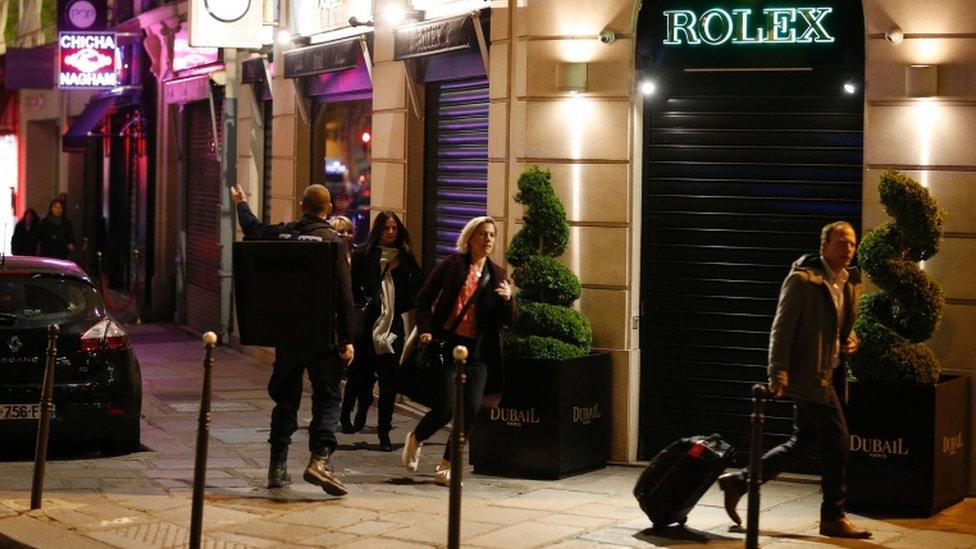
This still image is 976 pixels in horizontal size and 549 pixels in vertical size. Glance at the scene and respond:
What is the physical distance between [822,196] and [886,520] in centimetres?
246

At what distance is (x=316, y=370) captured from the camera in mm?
10688

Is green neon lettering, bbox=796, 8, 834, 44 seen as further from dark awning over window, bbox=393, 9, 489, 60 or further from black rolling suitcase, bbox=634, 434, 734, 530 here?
black rolling suitcase, bbox=634, 434, 734, 530

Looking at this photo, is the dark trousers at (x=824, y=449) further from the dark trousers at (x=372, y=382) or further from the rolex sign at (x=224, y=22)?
the rolex sign at (x=224, y=22)

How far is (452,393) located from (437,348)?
320 mm

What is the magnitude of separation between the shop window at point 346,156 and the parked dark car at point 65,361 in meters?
4.54

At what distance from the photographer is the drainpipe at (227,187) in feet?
67.3

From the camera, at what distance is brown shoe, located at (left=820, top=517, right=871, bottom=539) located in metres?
9.44

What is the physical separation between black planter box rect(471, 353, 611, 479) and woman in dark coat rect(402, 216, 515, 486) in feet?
1.00

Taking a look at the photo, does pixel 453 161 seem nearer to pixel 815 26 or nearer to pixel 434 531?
pixel 815 26

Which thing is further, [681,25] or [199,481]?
[681,25]

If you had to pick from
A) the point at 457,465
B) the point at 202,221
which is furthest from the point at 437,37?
the point at 202,221

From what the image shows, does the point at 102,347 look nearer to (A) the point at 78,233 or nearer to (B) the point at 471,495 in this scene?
(B) the point at 471,495

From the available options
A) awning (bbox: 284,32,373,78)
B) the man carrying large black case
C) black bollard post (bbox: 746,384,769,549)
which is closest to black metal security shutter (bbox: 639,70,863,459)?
the man carrying large black case

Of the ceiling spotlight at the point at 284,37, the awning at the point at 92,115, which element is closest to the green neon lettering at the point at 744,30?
the ceiling spotlight at the point at 284,37
